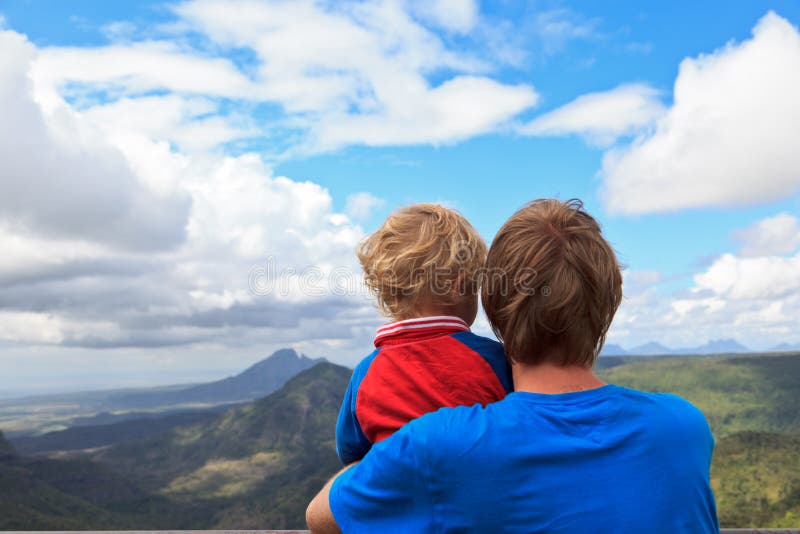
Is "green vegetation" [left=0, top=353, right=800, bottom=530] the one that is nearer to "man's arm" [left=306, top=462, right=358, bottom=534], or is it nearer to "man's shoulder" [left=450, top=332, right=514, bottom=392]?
"man's shoulder" [left=450, top=332, right=514, bottom=392]

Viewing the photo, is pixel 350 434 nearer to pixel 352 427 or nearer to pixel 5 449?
pixel 352 427

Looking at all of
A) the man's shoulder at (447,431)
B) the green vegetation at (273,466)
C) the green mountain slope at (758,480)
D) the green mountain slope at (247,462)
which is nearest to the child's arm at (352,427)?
the man's shoulder at (447,431)

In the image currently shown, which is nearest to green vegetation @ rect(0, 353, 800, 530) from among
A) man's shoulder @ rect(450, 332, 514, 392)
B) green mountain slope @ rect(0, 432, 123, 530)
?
green mountain slope @ rect(0, 432, 123, 530)

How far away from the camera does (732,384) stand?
13962 cm

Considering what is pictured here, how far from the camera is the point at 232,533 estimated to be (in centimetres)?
319

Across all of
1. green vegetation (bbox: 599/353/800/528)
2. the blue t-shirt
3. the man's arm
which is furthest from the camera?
green vegetation (bbox: 599/353/800/528)

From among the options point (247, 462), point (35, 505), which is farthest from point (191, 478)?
point (35, 505)

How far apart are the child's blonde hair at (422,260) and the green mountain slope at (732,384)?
5288 inches

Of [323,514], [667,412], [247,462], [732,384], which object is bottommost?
[247,462]

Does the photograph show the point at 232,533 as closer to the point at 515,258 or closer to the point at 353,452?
the point at 353,452

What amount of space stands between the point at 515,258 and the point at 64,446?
725 feet

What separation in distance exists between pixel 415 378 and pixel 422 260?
551mm

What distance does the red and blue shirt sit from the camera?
2365mm

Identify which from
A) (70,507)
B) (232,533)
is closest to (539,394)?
(232,533)
